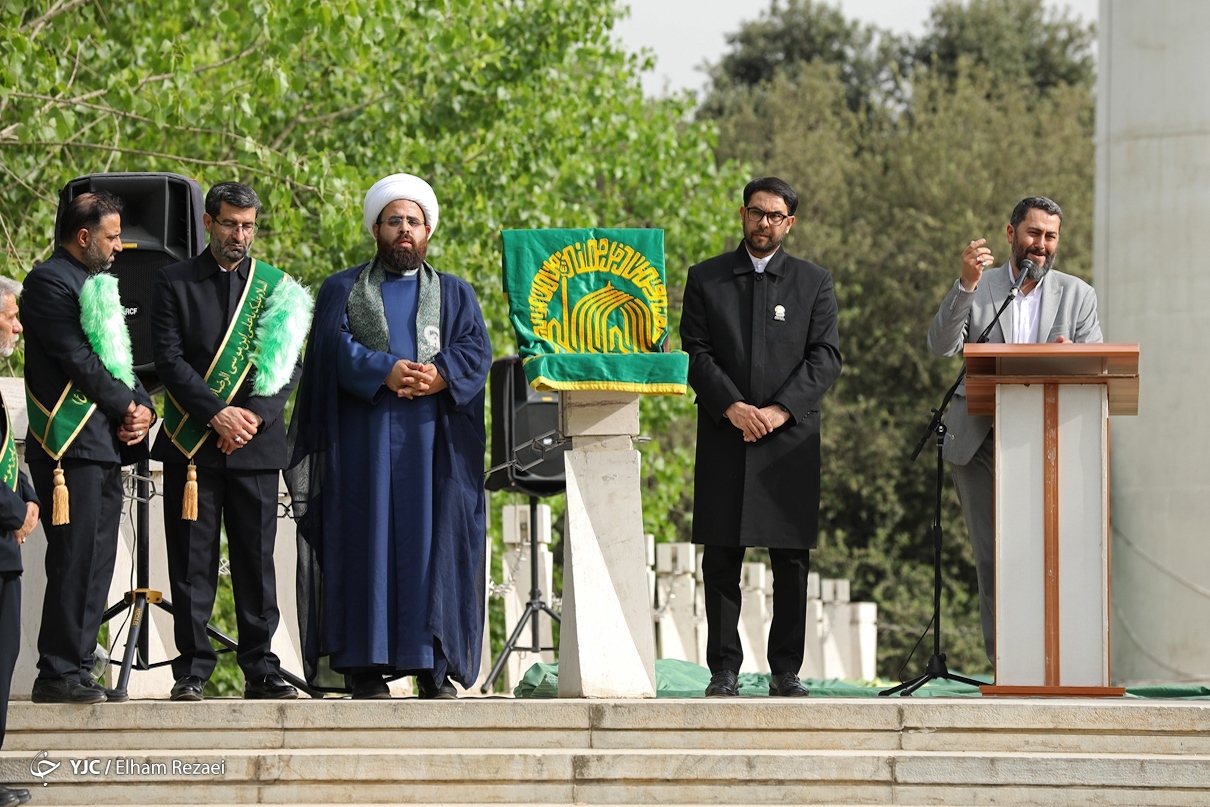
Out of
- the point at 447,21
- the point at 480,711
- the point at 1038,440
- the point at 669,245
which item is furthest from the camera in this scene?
the point at 669,245

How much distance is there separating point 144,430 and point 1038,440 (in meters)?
3.32

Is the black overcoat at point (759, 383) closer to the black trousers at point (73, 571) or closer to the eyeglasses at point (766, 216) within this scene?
the eyeglasses at point (766, 216)

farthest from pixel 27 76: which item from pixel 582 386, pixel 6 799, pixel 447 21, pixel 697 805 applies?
pixel 697 805

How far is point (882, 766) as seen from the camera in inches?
229

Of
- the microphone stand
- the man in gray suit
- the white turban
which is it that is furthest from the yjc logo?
the man in gray suit

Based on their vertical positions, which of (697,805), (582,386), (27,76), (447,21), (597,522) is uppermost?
(447,21)

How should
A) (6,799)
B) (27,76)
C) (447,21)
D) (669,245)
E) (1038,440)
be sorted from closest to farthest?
(6,799), (1038,440), (27,76), (447,21), (669,245)

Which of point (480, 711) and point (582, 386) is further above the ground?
point (582, 386)

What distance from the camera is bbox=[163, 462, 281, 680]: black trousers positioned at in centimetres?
684

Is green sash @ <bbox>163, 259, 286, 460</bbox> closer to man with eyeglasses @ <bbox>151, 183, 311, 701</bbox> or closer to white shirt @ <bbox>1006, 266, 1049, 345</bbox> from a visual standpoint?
man with eyeglasses @ <bbox>151, 183, 311, 701</bbox>

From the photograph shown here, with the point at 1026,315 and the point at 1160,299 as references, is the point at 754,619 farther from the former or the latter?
the point at 1026,315

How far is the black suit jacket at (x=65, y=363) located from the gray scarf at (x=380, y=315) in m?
0.91

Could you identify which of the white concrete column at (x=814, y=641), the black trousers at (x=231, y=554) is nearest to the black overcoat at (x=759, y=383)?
the black trousers at (x=231, y=554)

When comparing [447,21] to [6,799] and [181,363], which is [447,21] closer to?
[181,363]
